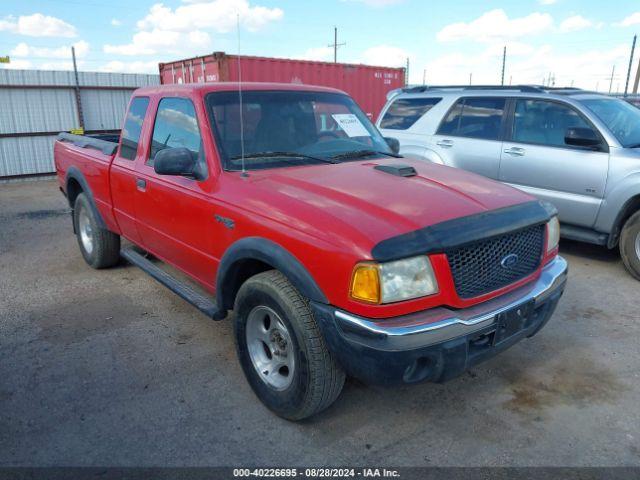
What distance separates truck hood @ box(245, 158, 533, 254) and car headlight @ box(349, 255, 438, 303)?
118 mm

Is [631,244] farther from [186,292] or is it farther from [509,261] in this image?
[186,292]

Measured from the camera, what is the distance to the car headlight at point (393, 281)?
2.32 meters

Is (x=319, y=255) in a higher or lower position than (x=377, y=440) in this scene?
higher

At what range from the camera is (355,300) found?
2346 mm

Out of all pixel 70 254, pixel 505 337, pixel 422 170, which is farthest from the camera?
pixel 70 254

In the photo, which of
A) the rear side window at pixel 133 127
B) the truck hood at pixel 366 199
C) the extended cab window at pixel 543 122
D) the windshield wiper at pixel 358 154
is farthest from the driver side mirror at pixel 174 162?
the extended cab window at pixel 543 122

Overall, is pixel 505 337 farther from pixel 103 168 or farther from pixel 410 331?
pixel 103 168

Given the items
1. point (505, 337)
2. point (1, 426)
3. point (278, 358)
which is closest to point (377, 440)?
point (278, 358)

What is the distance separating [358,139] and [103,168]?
2.47 metres

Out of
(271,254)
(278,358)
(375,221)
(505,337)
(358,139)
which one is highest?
(358,139)

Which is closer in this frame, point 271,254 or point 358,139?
point 271,254

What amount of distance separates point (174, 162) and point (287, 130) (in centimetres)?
88

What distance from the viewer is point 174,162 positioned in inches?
126

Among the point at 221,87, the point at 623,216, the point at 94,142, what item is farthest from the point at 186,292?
the point at 623,216
